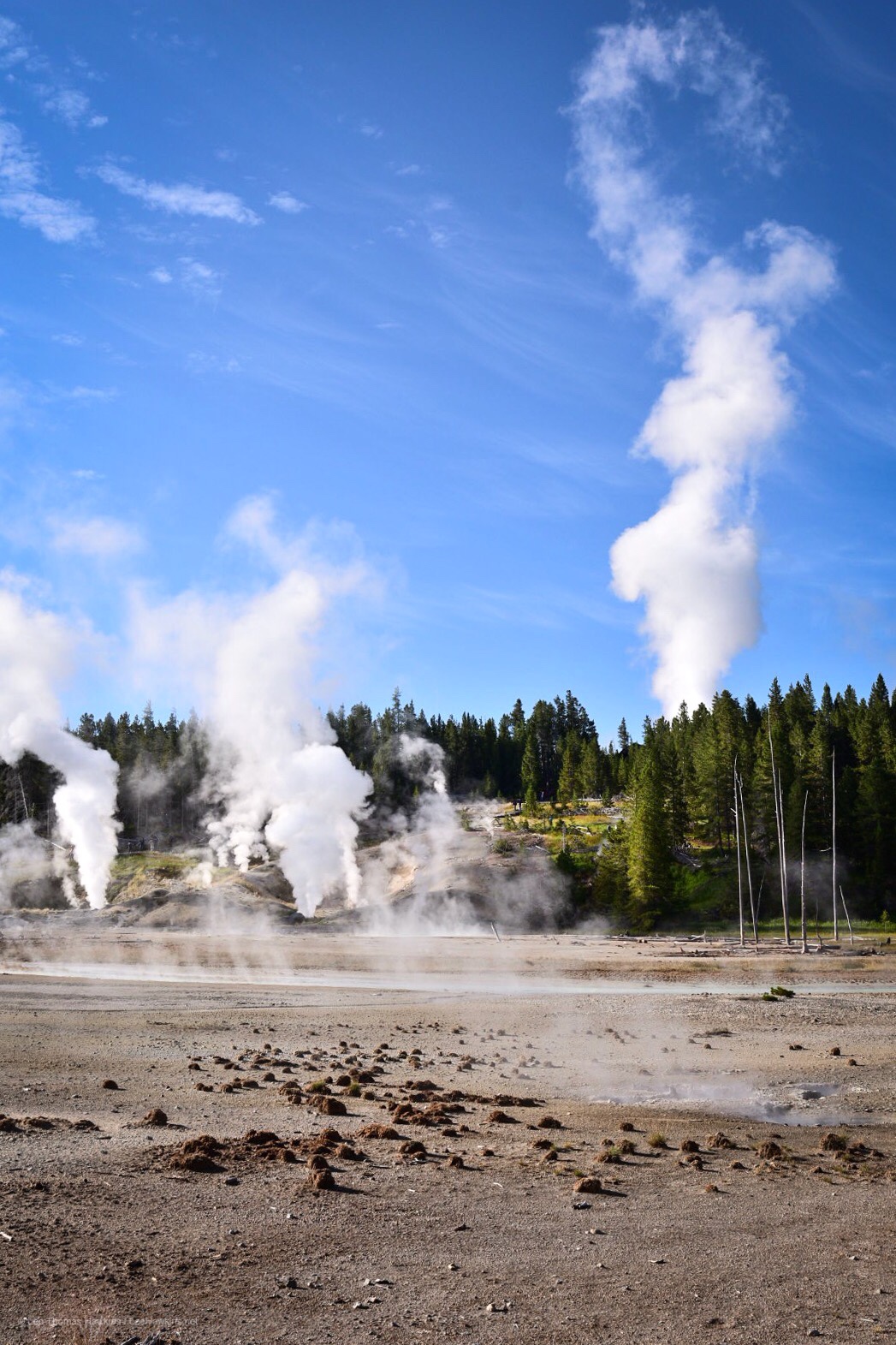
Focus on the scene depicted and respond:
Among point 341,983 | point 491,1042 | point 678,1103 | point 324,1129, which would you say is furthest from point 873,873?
point 324,1129

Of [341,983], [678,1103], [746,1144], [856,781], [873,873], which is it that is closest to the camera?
[746,1144]

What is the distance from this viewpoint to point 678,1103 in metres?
20.6

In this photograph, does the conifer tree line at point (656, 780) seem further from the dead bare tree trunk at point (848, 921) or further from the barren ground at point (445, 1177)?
the barren ground at point (445, 1177)

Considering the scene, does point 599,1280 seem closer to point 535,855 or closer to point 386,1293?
point 386,1293

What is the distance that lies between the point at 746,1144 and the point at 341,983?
3114 cm

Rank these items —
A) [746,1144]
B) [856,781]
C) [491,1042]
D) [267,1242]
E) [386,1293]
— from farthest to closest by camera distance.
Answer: [856,781]
[491,1042]
[746,1144]
[267,1242]
[386,1293]

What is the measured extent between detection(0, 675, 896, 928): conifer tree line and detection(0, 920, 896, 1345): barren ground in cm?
4742

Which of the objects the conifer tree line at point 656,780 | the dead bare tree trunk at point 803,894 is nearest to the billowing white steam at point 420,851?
the conifer tree line at point 656,780

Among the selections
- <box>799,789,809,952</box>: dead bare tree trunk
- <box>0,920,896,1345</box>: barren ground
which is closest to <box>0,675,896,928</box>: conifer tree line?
<box>799,789,809,952</box>: dead bare tree trunk

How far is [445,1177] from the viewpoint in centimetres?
1453

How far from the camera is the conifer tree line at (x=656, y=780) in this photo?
78.8 m

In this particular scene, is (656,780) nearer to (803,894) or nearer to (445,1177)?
(803,894)

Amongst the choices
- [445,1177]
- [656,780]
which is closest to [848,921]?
[656,780]

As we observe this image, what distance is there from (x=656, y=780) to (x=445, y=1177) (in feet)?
235
